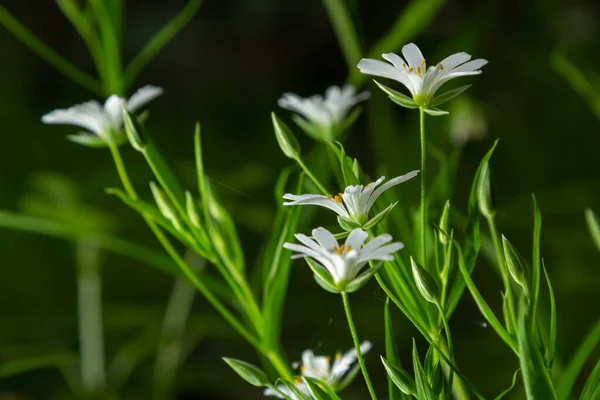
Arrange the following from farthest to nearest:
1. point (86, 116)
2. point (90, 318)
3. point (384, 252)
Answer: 1. point (90, 318)
2. point (86, 116)
3. point (384, 252)

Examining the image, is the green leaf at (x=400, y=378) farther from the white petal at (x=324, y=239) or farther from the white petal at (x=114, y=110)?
the white petal at (x=114, y=110)

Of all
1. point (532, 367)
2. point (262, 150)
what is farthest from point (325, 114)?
point (262, 150)

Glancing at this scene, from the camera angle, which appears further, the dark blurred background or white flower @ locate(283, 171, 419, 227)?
the dark blurred background

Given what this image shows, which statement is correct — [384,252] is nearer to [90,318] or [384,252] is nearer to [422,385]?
[422,385]

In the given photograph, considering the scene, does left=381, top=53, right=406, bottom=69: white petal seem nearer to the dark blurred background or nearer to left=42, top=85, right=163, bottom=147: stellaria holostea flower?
left=42, top=85, right=163, bottom=147: stellaria holostea flower

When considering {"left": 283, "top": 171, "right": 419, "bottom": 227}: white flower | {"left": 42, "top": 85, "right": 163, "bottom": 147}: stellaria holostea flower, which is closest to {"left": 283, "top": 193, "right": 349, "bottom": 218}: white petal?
{"left": 283, "top": 171, "right": 419, "bottom": 227}: white flower

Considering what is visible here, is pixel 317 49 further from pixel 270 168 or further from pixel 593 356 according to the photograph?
pixel 593 356

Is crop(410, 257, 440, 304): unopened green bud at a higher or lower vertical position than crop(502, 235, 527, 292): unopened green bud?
higher
